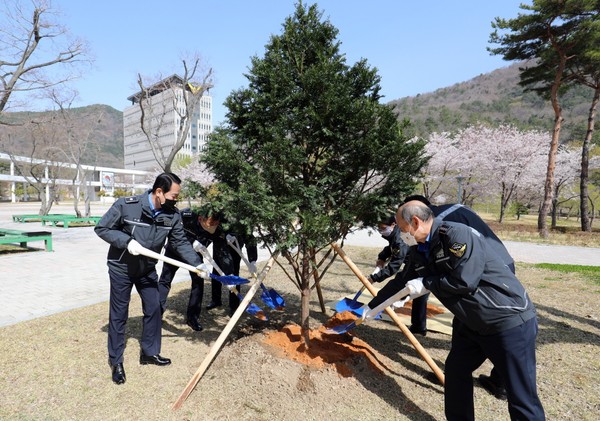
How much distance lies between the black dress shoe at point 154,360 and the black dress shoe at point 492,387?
3155 mm

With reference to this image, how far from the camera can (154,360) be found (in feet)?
12.1

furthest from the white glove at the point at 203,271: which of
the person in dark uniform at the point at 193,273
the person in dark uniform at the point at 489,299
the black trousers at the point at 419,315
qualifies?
the black trousers at the point at 419,315

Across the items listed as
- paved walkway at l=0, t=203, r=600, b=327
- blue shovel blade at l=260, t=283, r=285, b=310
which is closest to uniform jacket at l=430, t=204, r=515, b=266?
paved walkway at l=0, t=203, r=600, b=327

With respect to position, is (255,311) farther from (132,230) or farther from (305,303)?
(132,230)

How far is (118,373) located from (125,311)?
568 millimetres

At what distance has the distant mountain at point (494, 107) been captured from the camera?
223 ft

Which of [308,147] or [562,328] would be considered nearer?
[308,147]

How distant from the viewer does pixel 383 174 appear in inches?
135

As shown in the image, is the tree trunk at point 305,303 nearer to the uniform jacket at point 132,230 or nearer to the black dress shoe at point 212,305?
the uniform jacket at point 132,230

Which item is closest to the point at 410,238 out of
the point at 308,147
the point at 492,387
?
the point at 308,147

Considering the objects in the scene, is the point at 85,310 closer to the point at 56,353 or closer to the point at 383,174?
the point at 56,353

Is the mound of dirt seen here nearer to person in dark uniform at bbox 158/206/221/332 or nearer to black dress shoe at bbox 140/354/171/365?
black dress shoe at bbox 140/354/171/365

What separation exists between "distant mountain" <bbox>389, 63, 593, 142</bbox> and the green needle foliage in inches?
1523

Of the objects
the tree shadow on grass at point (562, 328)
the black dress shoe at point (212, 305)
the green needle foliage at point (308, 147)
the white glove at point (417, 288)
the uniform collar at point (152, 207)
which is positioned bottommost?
the black dress shoe at point (212, 305)
